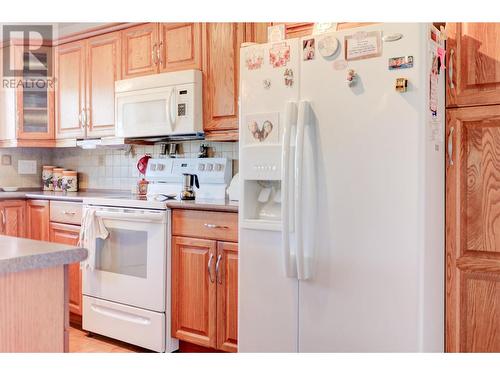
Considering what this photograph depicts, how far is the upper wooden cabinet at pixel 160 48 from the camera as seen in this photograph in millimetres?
3002

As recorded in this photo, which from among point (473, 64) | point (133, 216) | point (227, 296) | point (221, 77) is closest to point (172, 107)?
point (221, 77)

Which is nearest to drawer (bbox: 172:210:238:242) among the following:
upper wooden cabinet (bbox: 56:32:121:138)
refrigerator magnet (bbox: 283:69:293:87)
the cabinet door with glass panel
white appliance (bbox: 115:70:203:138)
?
white appliance (bbox: 115:70:203:138)

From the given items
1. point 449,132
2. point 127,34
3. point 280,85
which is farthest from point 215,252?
point 127,34

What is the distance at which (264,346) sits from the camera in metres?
2.24

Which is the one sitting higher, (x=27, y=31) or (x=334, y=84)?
(x=27, y=31)

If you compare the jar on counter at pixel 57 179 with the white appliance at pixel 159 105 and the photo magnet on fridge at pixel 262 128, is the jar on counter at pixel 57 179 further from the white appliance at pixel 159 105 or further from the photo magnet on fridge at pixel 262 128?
the photo magnet on fridge at pixel 262 128

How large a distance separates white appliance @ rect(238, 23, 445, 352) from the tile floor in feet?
3.16

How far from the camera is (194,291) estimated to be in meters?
2.64

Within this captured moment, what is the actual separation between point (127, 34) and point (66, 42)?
0.70 metres

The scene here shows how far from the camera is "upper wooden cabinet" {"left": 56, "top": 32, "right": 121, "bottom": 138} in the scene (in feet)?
11.4

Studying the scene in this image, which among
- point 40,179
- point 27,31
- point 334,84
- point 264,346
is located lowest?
point 264,346

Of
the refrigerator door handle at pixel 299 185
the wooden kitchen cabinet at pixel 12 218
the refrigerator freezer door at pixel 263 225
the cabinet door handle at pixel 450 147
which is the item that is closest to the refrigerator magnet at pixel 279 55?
the refrigerator freezer door at pixel 263 225

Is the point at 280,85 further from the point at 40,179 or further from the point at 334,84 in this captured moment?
the point at 40,179

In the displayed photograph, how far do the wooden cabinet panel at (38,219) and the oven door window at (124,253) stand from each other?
2.20 feet
